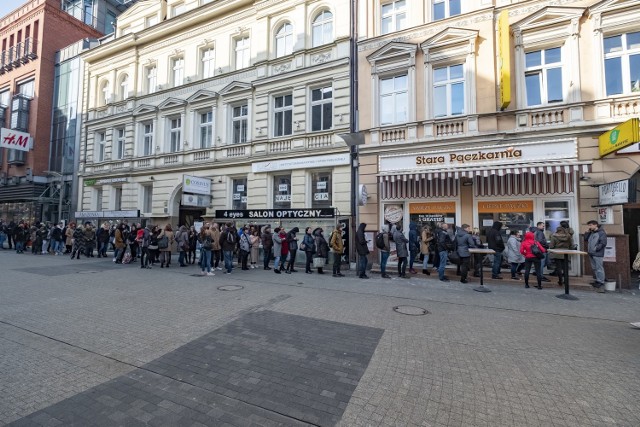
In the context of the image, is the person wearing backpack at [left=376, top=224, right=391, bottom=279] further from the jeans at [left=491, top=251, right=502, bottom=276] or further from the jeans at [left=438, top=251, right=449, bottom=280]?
the jeans at [left=491, top=251, right=502, bottom=276]

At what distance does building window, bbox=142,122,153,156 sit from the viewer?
20.3 meters

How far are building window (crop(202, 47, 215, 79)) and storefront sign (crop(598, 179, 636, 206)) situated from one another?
1861cm

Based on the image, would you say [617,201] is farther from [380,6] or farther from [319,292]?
[380,6]

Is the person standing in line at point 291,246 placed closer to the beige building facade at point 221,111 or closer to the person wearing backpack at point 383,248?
the beige building facade at point 221,111

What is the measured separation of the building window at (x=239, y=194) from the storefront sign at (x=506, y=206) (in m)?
11.0

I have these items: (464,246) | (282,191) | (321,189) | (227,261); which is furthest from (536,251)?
(282,191)

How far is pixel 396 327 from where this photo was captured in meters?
5.43

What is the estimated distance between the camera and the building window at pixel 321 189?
1427 centimetres

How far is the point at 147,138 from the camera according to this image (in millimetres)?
20562

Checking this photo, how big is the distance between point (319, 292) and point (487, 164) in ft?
23.5

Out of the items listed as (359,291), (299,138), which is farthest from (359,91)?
(359,291)

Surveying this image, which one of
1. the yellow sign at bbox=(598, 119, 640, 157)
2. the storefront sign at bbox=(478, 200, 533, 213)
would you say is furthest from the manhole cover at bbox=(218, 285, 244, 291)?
the yellow sign at bbox=(598, 119, 640, 157)

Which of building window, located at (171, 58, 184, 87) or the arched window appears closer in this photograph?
the arched window

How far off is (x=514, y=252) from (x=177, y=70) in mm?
20559
